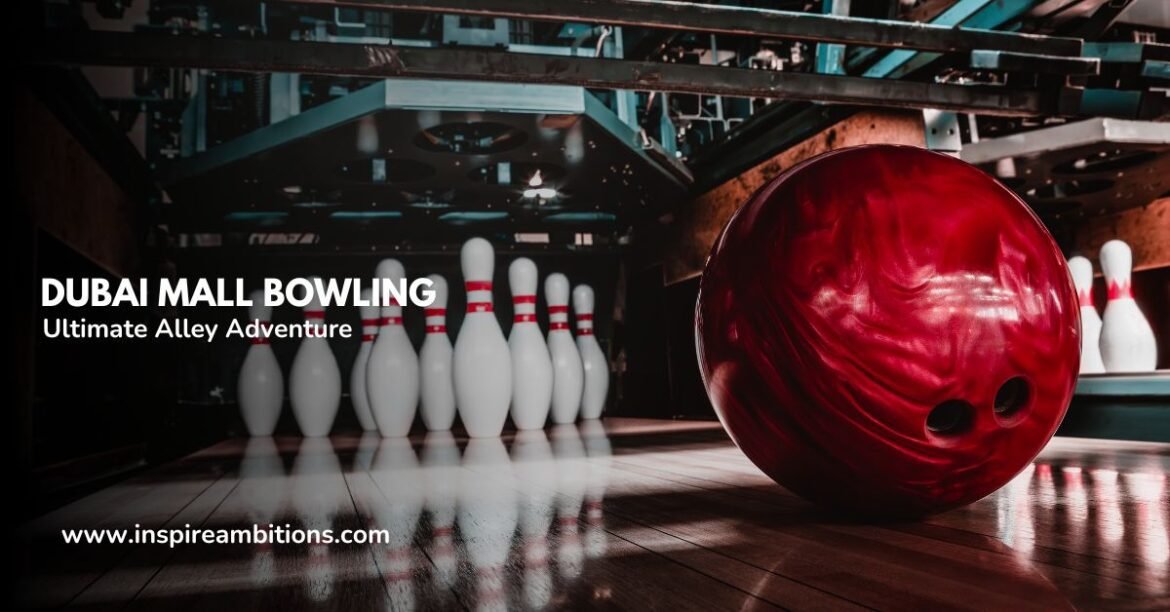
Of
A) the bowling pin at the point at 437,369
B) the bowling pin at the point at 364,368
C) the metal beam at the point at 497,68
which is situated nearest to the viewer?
the metal beam at the point at 497,68

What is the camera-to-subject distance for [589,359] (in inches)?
131

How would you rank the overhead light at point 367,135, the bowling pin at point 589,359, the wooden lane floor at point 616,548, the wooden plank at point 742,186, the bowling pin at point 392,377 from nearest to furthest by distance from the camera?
1. the wooden lane floor at point 616,548
2. the wooden plank at point 742,186
3. the overhead light at point 367,135
4. the bowling pin at point 392,377
5. the bowling pin at point 589,359

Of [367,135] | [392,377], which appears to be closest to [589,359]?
[392,377]

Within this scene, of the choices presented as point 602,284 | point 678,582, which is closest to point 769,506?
point 678,582

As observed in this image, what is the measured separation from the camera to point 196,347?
3.14m

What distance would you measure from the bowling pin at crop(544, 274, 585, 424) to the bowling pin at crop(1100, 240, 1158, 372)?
178 centimetres

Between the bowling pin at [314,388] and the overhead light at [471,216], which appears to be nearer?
the bowling pin at [314,388]

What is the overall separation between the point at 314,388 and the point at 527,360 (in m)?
0.78

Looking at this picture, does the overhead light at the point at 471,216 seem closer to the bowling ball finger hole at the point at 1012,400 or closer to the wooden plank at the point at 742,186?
the wooden plank at the point at 742,186

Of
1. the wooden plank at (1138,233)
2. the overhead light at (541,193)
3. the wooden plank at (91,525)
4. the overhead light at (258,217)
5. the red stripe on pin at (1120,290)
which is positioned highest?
the overhead light at (541,193)

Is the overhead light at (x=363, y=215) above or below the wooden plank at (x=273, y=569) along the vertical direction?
above

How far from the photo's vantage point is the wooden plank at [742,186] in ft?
6.73

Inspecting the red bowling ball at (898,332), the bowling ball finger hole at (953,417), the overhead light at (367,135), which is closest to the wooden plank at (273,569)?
the red bowling ball at (898,332)

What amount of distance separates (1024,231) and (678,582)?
0.53 m
